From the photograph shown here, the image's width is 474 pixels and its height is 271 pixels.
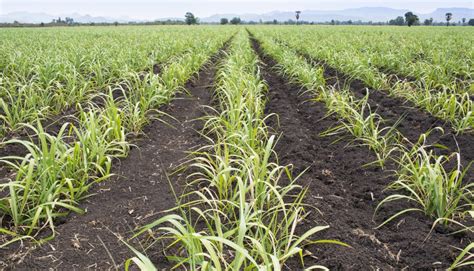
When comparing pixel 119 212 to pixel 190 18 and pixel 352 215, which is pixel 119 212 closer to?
pixel 352 215

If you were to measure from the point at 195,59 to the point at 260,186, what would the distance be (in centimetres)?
685

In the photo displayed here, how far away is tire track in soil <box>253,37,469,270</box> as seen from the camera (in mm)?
2285

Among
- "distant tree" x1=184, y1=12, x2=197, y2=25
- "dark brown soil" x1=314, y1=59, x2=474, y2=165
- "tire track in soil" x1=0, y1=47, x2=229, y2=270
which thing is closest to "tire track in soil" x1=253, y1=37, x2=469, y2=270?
"dark brown soil" x1=314, y1=59, x2=474, y2=165

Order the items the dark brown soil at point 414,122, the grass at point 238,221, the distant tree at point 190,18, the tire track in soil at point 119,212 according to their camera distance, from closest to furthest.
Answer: the grass at point 238,221 < the tire track in soil at point 119,212 < the dark brown soil at point 414,122 < the distant tree at point 190,18

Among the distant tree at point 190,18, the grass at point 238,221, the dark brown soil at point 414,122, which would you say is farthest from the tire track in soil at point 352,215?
the distant tree at point 190,18

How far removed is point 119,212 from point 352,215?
1829 millimetres

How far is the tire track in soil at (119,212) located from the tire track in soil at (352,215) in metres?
1.10

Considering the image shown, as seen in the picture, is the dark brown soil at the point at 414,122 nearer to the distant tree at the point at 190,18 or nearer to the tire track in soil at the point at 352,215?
the tire track in soil at the point at 352,215

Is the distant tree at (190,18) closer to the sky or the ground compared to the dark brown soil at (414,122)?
closer to the sky

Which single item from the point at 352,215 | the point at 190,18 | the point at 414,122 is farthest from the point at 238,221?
the point at 190,18

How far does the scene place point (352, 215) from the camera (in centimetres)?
281

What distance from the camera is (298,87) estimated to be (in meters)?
7.21

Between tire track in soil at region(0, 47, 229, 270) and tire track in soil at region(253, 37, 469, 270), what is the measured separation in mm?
1098

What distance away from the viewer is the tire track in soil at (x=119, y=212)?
2.25m
